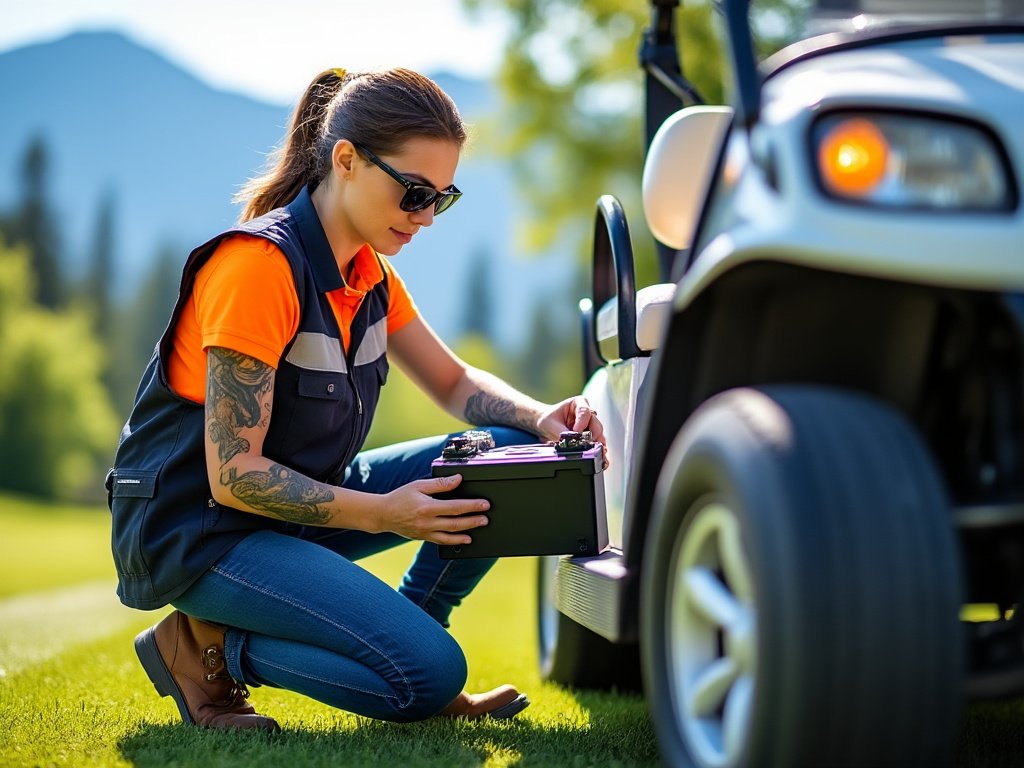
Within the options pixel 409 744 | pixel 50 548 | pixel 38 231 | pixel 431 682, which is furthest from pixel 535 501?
pixel 38 231

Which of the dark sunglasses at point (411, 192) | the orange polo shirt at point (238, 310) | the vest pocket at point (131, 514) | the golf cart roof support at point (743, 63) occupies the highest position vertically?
the golf cart roof support at point (743, 63)

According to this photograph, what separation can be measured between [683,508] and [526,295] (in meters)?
151

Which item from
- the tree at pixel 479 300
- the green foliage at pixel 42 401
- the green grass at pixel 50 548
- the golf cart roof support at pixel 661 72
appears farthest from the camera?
the tree at pixel 479 300

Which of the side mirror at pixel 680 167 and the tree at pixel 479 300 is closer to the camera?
the side mirror at pixel 680 167

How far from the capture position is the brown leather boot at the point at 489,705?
2988 mm

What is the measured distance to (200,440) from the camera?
2.84m

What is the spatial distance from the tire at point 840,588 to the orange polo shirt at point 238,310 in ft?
4.52

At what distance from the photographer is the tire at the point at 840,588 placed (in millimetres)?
1483

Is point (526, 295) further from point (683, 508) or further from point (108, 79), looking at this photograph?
point (683, 508)

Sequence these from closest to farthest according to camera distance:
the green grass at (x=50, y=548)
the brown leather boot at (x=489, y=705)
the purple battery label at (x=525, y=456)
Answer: the purple battery label at (x=525, y=456) → the brown leather boot at (x=489, y=705) → the green grass at (x=50, y=548)

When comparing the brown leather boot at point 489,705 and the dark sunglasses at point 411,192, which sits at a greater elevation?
the dark sunglasses at point 411,192

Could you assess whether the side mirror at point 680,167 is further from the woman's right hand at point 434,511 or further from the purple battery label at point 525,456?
the woman's right hand at point 434,511

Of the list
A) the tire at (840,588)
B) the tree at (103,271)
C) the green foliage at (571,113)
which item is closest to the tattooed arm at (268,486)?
the tire at (840,588)

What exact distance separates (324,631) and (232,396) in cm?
60
